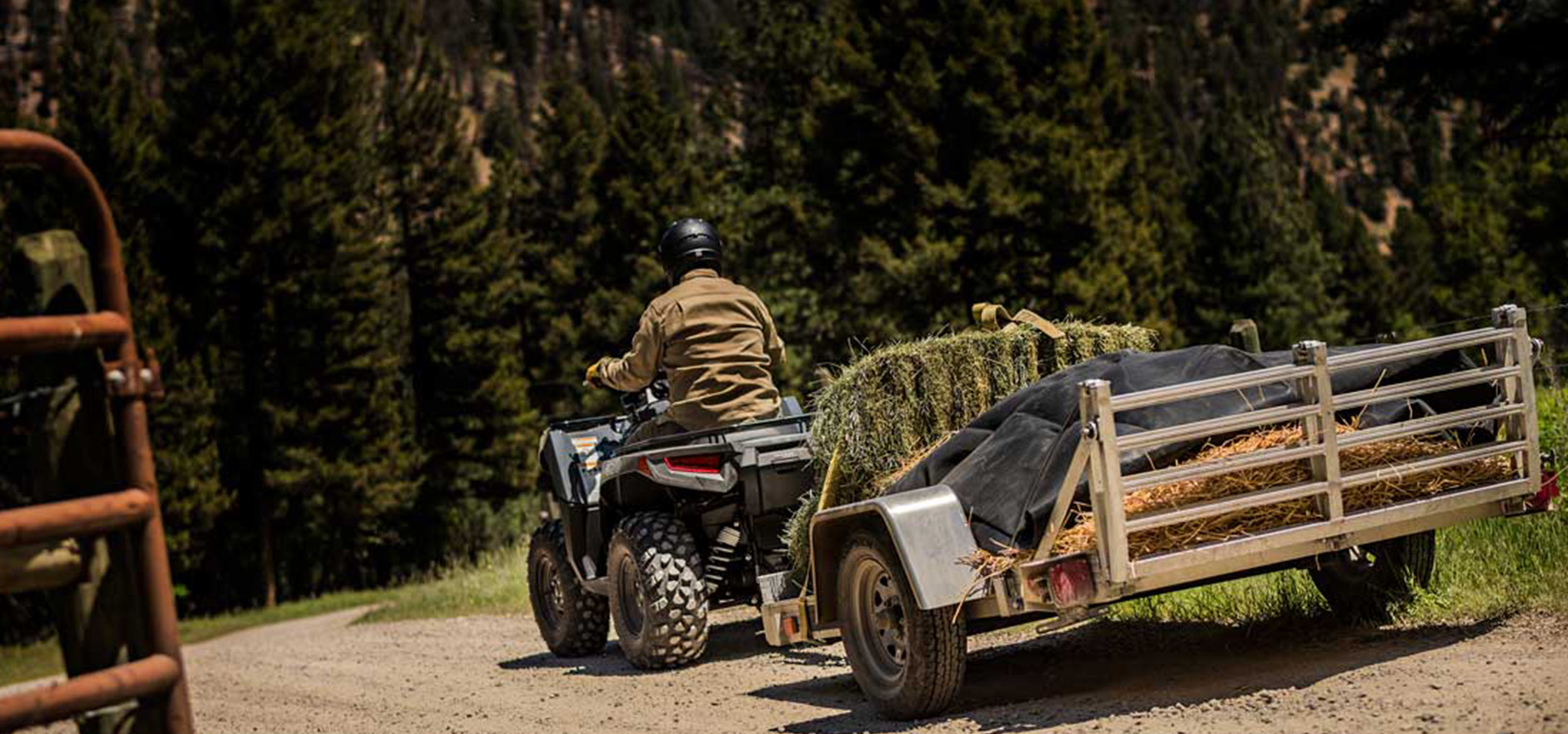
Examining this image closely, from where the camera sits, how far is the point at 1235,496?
5.92 metres

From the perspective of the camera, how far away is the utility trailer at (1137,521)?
5.65m

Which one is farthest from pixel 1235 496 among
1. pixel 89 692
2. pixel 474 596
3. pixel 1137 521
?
pixel 474 596

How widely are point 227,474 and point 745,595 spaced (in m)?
32.3

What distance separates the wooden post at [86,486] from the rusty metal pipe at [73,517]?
0.09 meters

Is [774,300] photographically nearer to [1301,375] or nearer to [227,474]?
[227,474]

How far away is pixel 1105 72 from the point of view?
49500 millimetres

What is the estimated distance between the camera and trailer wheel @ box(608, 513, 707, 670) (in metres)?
9.05

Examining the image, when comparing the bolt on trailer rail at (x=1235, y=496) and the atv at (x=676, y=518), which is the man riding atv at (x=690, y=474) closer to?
the atv at (x=676, y=518)

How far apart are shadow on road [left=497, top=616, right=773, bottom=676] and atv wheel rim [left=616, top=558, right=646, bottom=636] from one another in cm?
28

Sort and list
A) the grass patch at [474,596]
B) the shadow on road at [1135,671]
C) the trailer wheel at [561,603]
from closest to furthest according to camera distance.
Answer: the shadow on road at [1135,671] → the trailer wheel at [561,603] → the grass patch at [474,596]

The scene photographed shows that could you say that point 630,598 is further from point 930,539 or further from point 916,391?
point 930,539

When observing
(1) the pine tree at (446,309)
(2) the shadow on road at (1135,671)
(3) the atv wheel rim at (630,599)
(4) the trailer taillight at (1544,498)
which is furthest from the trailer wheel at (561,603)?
(1) the pine tree at (446,309)

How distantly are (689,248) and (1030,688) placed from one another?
11.9ft

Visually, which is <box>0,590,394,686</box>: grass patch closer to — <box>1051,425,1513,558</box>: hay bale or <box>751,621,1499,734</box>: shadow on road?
<box>751,621,1499,734</box>: shadow on road
